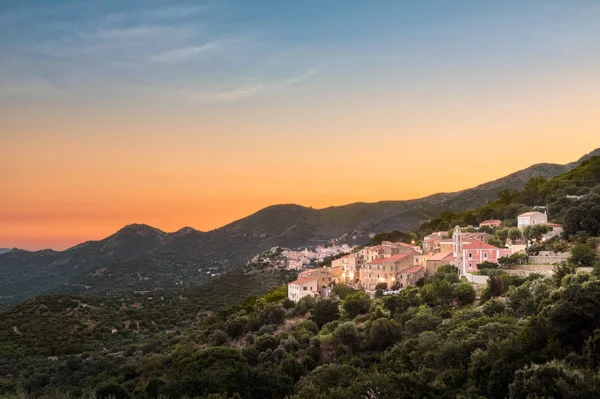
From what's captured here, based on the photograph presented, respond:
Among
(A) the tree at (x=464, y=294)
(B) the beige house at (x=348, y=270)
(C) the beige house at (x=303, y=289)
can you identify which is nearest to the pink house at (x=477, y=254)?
(A) the tree at (x=464, y=294)

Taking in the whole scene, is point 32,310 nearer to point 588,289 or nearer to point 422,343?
point 422,343

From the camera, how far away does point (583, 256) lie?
30984 millimetres

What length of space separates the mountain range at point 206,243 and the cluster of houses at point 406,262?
57411mm

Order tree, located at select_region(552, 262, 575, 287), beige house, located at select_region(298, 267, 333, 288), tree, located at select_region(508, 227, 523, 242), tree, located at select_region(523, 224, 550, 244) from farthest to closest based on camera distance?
beige house, located at select_region(298, 267, 333, 288) → tree, located at select_region(508, 227, 523, 242) → tree, located at select_region(523, 224, 550, 244) → tree, located at select_region(552, 262, 575, 287)

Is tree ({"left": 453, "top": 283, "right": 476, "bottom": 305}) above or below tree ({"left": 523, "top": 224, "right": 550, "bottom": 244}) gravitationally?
below

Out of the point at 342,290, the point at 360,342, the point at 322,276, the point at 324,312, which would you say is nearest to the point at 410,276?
the point at 342,290

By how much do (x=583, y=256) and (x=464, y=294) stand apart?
310 inches

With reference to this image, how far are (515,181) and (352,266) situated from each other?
10683 centimetres

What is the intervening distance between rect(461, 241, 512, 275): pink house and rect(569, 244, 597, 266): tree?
283 inches

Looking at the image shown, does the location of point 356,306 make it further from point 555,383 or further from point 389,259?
point 555,383

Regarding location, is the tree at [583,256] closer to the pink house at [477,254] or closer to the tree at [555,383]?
the pink house at [477,254]

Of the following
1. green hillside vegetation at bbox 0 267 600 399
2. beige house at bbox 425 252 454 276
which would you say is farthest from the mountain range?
beige house at bbox 425 252 454 276

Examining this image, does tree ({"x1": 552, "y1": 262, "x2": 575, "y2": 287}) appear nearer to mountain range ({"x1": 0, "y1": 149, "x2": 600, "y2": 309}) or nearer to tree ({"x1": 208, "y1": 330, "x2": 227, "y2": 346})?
tree ({"x1": 208, "y1": 330, "x2": 227, "y2": 346})

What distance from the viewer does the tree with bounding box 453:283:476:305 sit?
109ft
